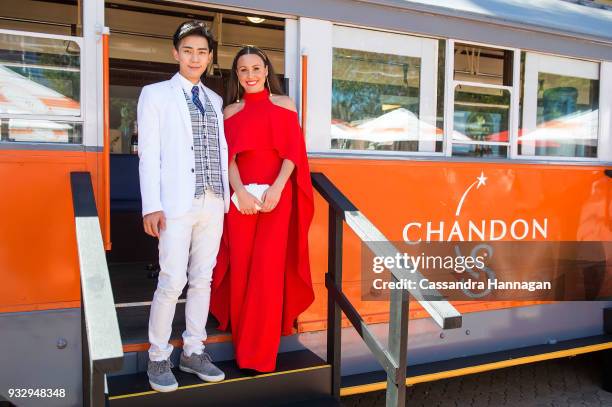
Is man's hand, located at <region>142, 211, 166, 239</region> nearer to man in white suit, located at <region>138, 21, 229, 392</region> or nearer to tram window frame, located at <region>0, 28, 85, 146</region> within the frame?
man in white suit, located at <region>138, 21, 229, 392</region>

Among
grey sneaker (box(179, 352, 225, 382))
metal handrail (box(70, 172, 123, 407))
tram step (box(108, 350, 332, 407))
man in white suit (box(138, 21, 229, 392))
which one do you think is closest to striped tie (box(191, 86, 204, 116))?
man in white suit (box(138, 21, 229, 392))

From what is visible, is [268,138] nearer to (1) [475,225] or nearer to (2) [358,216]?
(2) [358,216]

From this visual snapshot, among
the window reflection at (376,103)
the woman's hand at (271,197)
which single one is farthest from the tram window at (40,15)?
the woman's hand at (271,197)

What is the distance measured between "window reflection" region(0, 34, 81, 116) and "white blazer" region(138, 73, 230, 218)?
0.44 m

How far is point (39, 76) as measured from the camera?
9.27 feet

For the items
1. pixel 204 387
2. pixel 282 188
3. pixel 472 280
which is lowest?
pixel 204 387

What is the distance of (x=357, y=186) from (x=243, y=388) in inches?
54.6

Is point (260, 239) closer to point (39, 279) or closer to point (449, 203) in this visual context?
point (39, 279)

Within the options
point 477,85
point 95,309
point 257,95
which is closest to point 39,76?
point 257,95

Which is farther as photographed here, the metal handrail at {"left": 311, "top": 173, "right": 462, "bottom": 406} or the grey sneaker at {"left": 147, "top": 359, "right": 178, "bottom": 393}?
the grey sneaker at {"left": 147, "top": 359, "right": 178, "bottom": 393}

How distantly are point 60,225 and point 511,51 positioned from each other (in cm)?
318

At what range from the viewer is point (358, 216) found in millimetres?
2918

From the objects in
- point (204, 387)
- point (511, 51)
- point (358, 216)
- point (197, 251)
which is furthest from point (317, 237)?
point (511, 51)

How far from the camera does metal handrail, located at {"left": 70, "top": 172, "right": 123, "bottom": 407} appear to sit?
5.76 ft
